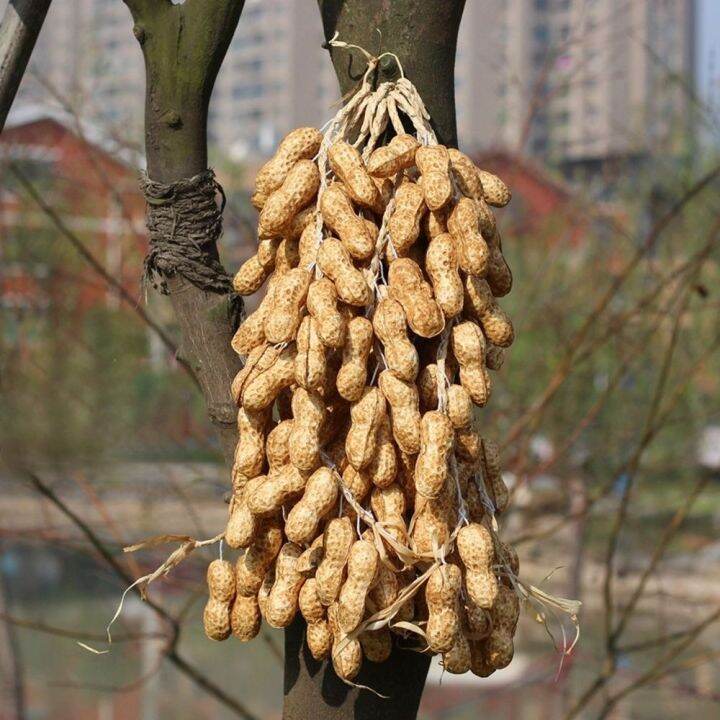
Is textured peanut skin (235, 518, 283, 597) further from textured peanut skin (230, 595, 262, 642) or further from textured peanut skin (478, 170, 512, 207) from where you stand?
textured peanut skin (478, 170, 512, 207)

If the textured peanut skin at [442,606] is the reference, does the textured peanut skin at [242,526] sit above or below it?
above

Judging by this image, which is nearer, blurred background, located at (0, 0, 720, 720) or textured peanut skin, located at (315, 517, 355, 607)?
textured peanut skin, located at (315, 517, 355, 607)

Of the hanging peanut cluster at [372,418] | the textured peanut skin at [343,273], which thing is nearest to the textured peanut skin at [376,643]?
the hanging peanut cluster at [372,418]

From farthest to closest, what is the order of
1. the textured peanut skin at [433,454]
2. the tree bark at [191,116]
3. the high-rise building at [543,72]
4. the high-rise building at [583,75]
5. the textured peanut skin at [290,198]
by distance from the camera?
the high-rise building at [543,72] < the high-rise building at [583,75] < the tree bark at [191,116] < the textured peanut skin at [290,198] < the textured peanut skin at [433,454]

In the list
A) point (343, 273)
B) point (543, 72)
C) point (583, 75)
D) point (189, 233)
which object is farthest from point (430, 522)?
point (583, 75)

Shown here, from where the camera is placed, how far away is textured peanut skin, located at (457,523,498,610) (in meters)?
1.05

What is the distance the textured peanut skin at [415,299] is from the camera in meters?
1.06

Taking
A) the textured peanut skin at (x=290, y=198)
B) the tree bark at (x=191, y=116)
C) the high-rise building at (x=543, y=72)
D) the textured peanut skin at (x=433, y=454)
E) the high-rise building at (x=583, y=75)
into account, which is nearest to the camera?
the textured peanut skin at (x=433, y=454)

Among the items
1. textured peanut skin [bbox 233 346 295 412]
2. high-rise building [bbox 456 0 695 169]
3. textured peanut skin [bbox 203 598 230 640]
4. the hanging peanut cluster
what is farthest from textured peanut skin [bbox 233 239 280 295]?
high-rise building [bbox 456 0 695 169]

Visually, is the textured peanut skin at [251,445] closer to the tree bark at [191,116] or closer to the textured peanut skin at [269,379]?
the textured peanut skin at [269,379]

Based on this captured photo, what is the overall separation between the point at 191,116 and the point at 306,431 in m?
0.43

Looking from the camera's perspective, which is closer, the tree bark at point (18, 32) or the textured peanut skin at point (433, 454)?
the textured peanut skin at point (433, 454)

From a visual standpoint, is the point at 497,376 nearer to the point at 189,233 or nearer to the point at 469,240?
the point at 189,233

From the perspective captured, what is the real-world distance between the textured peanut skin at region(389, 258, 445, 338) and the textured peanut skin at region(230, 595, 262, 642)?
32cm
